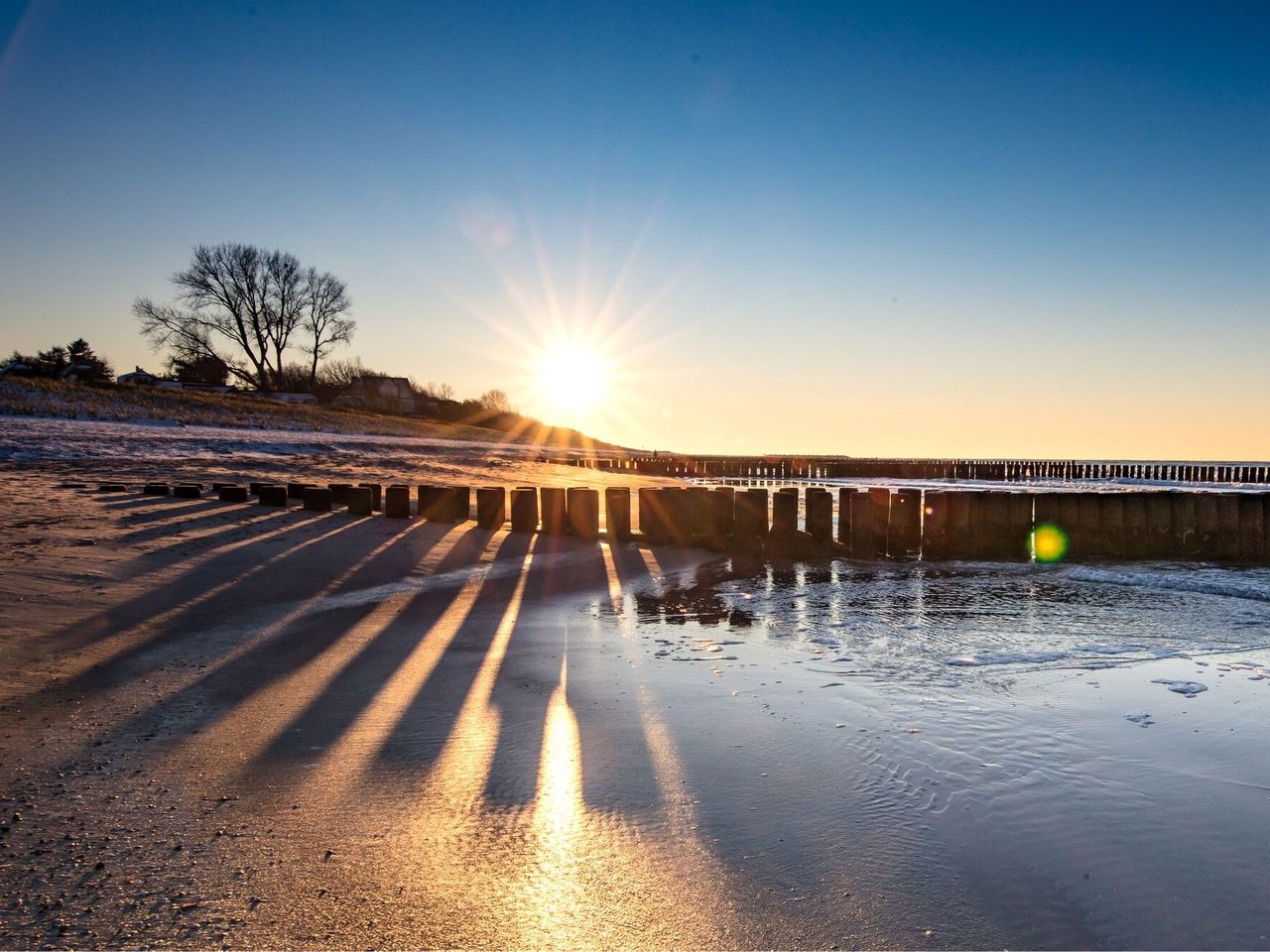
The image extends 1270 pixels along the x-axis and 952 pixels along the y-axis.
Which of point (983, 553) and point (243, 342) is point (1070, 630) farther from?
point (243, 342)

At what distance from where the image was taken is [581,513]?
984cm

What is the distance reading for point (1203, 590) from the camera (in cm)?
716

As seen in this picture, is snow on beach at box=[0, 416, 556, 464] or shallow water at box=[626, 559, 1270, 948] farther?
snow on beach at box=[0, 416, 556, 464]

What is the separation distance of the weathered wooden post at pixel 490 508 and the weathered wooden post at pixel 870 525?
458cm

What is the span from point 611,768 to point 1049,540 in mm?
8588

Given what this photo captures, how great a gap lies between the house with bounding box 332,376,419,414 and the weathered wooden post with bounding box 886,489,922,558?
6423 centimetres

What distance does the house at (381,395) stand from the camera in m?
70.8

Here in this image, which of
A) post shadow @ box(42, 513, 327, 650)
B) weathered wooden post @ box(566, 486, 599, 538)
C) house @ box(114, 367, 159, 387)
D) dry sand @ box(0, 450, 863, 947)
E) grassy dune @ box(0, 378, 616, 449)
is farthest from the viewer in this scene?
house @ box(114, 367, 159, 387)

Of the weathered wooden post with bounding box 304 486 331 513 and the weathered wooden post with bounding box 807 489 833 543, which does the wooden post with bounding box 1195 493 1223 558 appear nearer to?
the weathered wooden post with bounding box 807 489 833 543

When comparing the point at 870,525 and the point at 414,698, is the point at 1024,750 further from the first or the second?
the point at 870,525

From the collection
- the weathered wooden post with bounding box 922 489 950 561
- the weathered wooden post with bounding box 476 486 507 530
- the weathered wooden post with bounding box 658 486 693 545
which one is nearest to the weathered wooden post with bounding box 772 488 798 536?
the weathered wooden post with bounding box 658 486 693 545

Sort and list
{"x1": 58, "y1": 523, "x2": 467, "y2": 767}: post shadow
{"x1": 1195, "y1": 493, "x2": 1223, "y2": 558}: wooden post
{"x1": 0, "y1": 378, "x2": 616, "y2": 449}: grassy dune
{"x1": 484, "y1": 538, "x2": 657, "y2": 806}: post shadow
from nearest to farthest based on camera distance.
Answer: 1. {"x1": 484, "y1": 538, "x2": 657, "y2": 806}: post shadow
2. {"x1": 58, "y1": 523, "x2": 467, "y2": 767}: post shadow
3. {"x1": 1195, "y1": 493, "x2": 1223, "y2": 558}: wooden post
4. {"x1": 0, "y1": 378, "x2": 616, "y2": 449}: grassy dune

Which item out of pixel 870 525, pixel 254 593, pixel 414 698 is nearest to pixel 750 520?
pixel 870 525

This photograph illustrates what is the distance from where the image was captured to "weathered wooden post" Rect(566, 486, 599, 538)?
9.80m
